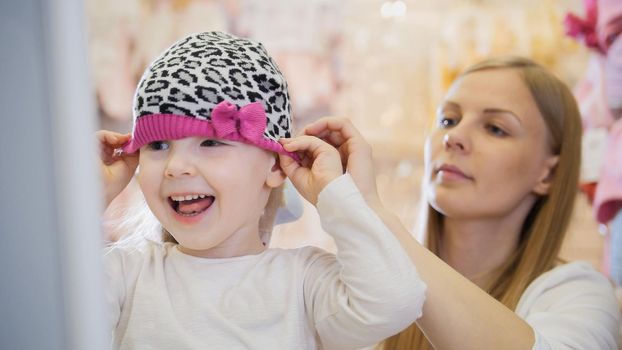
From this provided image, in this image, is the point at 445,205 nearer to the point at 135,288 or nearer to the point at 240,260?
the point at 240,260

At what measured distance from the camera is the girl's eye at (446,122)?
A: 1.46 m

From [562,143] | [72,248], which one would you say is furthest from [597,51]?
[72,248]

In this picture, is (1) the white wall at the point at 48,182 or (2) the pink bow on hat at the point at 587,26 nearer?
(1) the white wall at the point at 48,182

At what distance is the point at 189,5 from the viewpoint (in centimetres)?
247

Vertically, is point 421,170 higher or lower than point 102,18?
lower

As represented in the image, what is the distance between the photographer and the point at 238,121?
2.95 ft

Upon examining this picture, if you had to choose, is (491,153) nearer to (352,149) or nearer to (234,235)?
(352,149)

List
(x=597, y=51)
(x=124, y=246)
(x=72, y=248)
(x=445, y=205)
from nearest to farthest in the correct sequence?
(x=72, y=248) → (x=124, y=246) → (x=445, y=205) → (x=597, y=51)

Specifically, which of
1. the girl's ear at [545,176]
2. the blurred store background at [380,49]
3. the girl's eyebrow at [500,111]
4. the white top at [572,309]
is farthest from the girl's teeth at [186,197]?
the blurred store background at [380,49]

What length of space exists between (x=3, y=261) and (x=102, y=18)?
219 cm

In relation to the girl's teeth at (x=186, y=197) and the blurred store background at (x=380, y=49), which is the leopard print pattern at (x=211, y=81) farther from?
the blurred store background at (x=380, y=49)

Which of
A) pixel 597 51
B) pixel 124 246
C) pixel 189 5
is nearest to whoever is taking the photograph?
pixel 124 246

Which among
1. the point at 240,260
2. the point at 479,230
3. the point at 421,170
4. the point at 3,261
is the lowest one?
the point at 421,170

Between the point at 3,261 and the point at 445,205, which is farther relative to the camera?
the point at 445,205
